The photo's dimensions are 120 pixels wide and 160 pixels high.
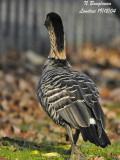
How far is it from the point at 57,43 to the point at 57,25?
0.99 feet

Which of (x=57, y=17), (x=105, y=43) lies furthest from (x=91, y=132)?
(x=105, y=43)

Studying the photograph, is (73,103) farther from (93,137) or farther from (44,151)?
(44,151)

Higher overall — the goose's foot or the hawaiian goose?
the hawaiian goose

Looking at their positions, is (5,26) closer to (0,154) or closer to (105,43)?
(105,43)

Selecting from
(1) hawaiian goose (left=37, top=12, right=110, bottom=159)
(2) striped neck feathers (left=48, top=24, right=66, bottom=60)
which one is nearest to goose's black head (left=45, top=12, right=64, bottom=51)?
(2) striped neck feathers (left=48, top=24, right=66, bottom=60)

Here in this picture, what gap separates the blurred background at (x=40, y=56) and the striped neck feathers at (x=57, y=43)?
1595 millimetres

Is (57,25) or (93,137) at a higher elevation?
(57,25)

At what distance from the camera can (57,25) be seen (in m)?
5.60

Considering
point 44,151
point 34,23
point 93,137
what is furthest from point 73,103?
point 34,23

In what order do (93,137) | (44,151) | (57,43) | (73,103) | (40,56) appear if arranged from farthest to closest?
(40,56)
(57,43)
(44,151)
(73,103)
(93,137)

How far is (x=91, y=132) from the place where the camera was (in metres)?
4.40

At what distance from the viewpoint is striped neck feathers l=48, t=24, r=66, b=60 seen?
5.69 metres

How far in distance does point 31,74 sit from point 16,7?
4419mm

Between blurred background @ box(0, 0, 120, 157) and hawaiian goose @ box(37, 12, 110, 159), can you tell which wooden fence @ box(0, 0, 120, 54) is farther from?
hawaiian goose @ box(37, 12, 110, 159)
